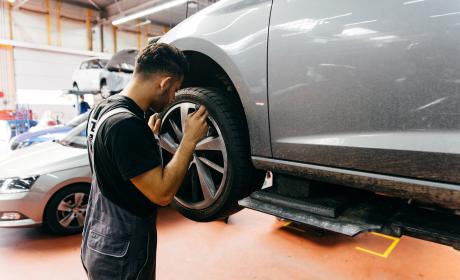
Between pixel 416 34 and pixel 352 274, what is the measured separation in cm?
237

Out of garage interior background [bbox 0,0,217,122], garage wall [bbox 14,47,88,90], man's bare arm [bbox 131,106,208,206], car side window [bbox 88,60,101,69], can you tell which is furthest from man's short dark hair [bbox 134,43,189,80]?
garage wall [bbox 14,47,88,90]

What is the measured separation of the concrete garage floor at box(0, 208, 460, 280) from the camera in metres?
2.66

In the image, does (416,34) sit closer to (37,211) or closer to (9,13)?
(37,211)

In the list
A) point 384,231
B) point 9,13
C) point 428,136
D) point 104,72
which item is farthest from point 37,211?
point 9,13

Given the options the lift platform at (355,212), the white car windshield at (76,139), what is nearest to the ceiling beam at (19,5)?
the white car windshield at (76,139)

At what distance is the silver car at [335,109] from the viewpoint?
84 cm

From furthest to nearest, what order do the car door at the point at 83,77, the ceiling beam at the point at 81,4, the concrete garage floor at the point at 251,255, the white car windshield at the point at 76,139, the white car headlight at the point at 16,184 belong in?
the ceiling beam at the point at 81,4 → the car door at the point at 83,77 → the white car windshield at the point at 76,139 → the white car headlight at the point at 16,184 → the concrete garage floor at the point at 251,255

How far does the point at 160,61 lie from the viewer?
1203 mm

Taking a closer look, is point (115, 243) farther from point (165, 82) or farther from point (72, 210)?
point (72, 210)

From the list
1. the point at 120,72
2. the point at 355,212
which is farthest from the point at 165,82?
the point at 120,72

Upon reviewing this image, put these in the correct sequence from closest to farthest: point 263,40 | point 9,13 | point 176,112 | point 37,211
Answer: point 263,40 < point 176,112 < point 37,211 < point 9,13

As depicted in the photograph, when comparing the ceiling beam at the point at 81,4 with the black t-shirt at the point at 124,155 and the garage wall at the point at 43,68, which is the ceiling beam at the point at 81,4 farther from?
the black t-shirt at the point at 124,155

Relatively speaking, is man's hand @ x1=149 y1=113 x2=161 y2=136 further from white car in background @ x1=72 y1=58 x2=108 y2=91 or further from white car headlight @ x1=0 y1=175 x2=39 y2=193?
white car in background @ x1=72 y1=58 x2=108 y2=91

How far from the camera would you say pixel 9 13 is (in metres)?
11.0
